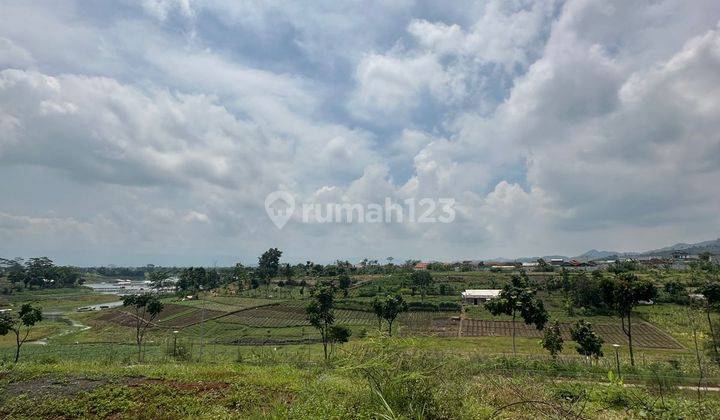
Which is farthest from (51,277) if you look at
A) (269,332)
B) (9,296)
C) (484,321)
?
(484,321)

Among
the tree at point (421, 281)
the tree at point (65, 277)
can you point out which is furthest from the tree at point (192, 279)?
the tree at point (421, 281)

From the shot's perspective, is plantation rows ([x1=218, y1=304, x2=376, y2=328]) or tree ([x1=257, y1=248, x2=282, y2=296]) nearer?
plantation rows ([x1=218, y1=304, x2=376, y2=328])

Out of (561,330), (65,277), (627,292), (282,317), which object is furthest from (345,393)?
(65,277)

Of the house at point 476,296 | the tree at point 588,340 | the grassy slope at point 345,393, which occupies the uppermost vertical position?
the grassy slope at point 345,393

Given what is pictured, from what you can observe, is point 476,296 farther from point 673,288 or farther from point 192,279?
point 192,279

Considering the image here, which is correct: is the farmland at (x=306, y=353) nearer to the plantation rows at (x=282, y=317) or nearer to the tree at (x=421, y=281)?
the plantation rows at (x=282, y=317)

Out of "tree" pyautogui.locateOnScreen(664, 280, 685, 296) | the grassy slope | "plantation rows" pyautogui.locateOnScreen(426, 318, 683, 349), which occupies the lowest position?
"plantation rows" pyautogui.locateOnScreen(426, 318, 683, 349)

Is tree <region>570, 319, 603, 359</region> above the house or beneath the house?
Result: above

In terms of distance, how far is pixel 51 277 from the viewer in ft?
454

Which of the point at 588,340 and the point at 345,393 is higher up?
the point at 345,393

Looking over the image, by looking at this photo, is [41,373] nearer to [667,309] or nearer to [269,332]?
[269,332]

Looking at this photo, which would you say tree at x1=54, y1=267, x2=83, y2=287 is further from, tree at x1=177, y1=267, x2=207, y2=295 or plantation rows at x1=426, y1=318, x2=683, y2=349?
plantation rows at x1=426, y1=318, x2=683, y2=349

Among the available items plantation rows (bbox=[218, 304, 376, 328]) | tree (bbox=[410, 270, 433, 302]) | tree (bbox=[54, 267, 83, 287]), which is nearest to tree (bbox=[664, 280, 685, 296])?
tree (bbox=[410, 270, 433, 302])

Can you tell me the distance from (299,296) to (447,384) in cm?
9186
